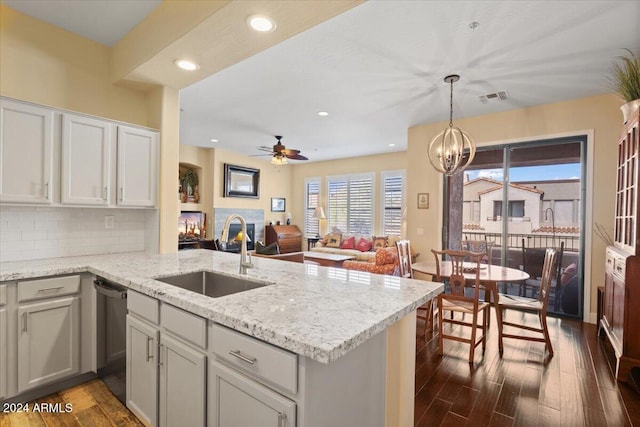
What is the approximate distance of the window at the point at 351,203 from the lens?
809cm

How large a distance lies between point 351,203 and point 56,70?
6613 mm

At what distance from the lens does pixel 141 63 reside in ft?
8.22

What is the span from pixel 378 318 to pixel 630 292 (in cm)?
255

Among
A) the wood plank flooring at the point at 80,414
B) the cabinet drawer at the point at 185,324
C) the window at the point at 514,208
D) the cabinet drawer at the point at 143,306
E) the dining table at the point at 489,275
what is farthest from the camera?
the window at the point at 514,208

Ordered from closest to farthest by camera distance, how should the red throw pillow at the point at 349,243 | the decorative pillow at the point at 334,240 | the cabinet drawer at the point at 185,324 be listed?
the cabinet drawer at the point at 185,324 < the red throw pillow at the point at 349,243 < the decorative pillow at the point at 334,240

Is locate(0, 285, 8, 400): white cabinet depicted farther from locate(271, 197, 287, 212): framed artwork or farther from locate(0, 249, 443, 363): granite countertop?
locate(271, 197, 287, 212): framed artwork

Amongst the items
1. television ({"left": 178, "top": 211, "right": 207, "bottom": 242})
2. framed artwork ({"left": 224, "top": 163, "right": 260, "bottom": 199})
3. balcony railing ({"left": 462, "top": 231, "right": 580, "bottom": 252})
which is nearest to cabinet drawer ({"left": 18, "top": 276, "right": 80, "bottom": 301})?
television ({"left": 178, "top": 211, "right": 207, "bottom": 242})

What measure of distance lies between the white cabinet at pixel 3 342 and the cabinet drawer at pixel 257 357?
1.65 meters

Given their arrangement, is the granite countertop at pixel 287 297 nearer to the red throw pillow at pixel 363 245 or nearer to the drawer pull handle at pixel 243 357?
the drawer pull handle at pixel 243 357

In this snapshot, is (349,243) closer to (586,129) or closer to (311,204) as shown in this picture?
(311,204)

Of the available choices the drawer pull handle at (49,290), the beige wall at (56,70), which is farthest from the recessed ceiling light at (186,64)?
the drawer pull handle at (49,290)

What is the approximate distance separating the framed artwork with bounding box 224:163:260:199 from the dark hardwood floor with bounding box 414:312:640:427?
6029mm

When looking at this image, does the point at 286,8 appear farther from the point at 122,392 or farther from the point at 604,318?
the point at 604,318

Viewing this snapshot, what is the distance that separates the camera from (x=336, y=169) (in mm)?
8680
